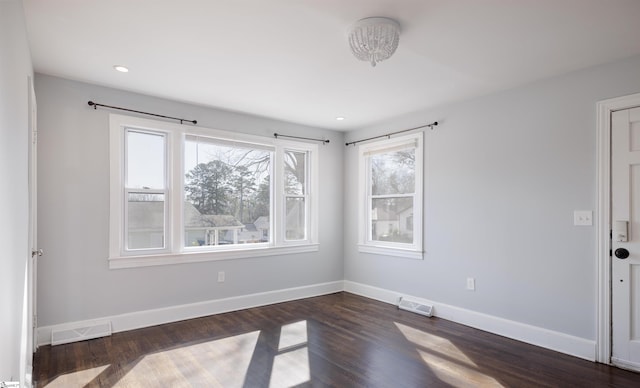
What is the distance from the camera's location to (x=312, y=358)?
3.02 m

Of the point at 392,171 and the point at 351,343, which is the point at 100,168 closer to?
the point at 351,343

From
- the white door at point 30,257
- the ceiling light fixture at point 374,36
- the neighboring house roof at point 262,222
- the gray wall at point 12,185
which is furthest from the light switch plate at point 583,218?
the white door at point 30,257

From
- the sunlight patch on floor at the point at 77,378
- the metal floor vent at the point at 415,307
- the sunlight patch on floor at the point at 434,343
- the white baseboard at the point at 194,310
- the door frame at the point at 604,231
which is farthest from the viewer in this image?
the metal floor vent at the point at 415,307

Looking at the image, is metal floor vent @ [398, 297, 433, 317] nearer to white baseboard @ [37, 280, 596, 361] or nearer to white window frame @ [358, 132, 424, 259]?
white baseboard @ [37, 280, 596, 361]

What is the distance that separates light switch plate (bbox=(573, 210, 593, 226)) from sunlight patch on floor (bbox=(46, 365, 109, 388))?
4.14 m

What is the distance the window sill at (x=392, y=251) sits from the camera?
445cm

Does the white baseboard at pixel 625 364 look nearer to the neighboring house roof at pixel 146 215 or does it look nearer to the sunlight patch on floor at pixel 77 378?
the sunlight patch on floor at pixel 77 378

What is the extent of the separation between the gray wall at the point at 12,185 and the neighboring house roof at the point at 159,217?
162 cm

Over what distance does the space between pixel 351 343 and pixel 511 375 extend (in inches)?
52.4

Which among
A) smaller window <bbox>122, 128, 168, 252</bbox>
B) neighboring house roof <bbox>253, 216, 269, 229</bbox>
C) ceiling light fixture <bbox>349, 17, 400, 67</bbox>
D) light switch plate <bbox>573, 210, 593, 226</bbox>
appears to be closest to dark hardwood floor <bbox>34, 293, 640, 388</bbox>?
smaller window <bbox>122, 128, 168, 252</bbox>

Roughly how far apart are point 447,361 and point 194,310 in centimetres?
275

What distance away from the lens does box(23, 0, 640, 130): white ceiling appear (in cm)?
219

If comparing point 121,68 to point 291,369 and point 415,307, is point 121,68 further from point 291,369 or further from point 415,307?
point 415,307

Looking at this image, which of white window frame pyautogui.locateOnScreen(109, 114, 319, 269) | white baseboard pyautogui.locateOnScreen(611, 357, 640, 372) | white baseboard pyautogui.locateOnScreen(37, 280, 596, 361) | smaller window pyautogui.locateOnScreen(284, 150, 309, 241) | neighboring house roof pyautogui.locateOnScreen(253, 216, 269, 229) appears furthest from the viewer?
smaller window pyautogui.locateOnScreen(284, 150, 309, 241)
